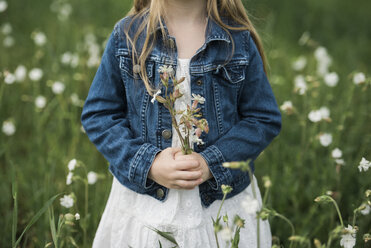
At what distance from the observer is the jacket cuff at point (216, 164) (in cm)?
127

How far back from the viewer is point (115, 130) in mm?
1309

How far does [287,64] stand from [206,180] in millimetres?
2308

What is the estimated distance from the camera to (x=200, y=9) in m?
1.36

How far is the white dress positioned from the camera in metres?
1.27

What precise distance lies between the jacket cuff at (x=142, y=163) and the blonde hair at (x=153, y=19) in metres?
0.17

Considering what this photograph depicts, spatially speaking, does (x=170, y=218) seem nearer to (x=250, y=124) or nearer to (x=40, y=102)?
(x=250, y=124)

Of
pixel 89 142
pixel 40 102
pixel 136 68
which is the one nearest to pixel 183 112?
pixel 136 68

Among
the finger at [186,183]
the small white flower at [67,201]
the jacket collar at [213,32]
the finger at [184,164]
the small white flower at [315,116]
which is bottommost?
the small white flower at [67,201]

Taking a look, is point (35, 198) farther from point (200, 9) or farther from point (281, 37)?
point (281, 37)

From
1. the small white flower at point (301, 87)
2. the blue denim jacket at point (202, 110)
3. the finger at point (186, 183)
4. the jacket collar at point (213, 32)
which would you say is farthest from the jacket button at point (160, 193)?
the small white flower at point (301, 87)

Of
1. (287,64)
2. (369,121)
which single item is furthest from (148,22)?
(287,64)

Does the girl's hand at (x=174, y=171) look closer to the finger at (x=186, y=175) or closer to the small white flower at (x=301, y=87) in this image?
the finger at (x=186, y=175)

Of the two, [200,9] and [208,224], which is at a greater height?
[200,9]

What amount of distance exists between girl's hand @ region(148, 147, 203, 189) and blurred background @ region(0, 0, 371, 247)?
12.0 inches
